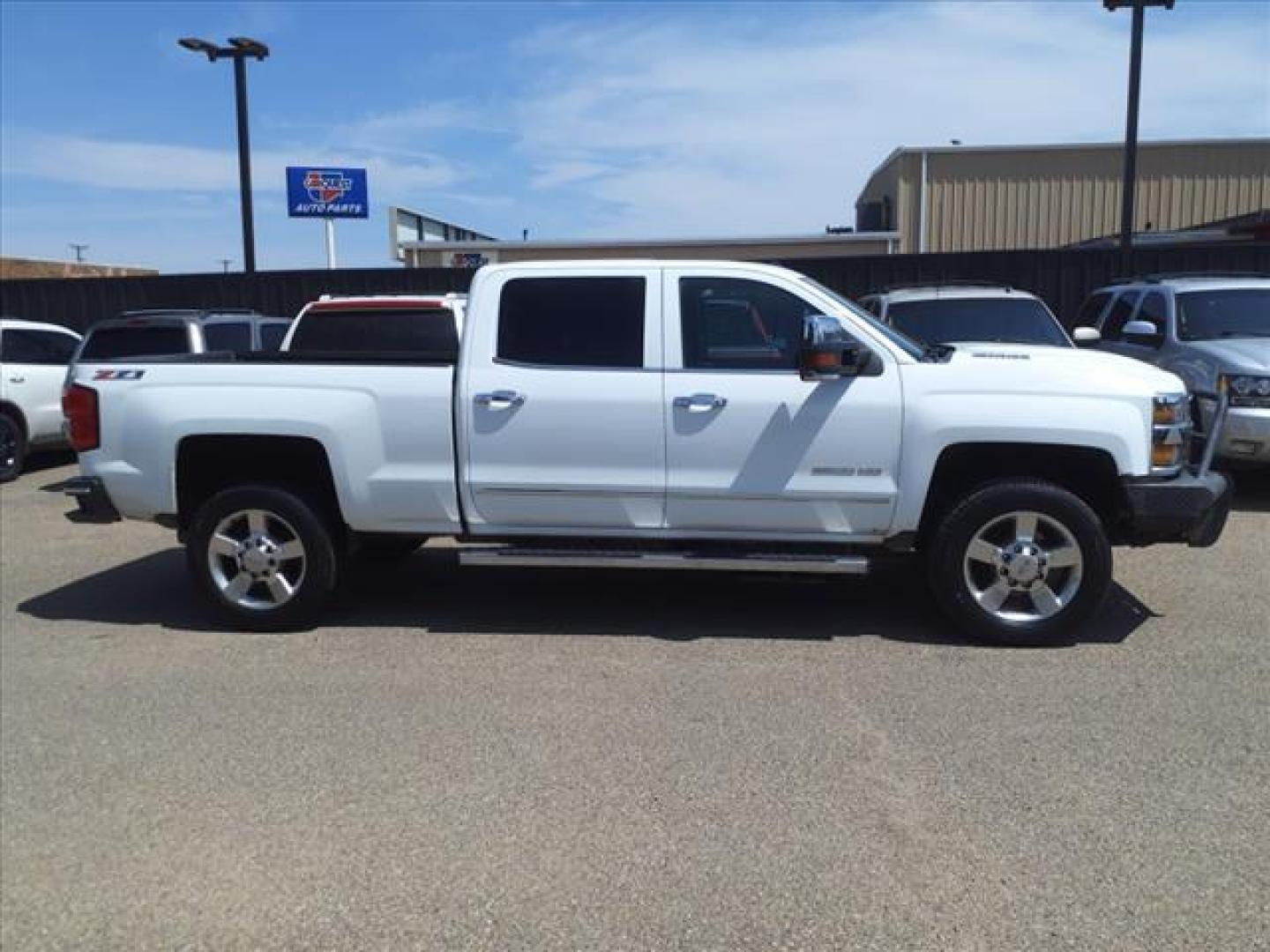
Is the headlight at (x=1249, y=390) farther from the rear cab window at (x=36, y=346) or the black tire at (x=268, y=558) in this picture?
the rear cab window at (x=36, y=346)

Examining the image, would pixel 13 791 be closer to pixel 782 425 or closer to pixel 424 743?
pixel 424 743

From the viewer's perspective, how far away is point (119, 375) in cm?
593

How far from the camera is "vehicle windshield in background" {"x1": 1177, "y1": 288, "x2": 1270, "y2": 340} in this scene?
31.7 feet

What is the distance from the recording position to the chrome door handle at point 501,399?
558 cm

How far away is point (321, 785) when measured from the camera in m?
3.97

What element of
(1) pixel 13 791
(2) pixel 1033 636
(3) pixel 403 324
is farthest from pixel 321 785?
(3) pixel 403 324

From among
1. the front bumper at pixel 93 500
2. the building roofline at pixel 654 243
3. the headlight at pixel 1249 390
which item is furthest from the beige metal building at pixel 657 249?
the front bumper at pixel 93 500

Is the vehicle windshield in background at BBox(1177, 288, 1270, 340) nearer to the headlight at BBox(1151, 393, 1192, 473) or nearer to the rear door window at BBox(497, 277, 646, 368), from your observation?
the headlight at BBox(1151, 393, 1192, 473)

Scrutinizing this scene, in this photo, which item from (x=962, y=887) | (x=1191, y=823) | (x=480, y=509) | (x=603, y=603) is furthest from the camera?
(x=603, y=603)

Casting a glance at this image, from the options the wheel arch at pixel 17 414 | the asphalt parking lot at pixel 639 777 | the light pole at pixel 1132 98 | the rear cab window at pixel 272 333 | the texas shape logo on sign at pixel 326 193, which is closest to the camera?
the asphalt parking lot at pixel 639 777

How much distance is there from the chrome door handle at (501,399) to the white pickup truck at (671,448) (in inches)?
0.6

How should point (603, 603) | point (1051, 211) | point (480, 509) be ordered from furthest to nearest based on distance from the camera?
point (1051, 211) < point (603, 603) < point (480, 509)

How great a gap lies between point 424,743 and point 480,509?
166 centimetres

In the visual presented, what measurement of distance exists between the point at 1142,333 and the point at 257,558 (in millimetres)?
7582
